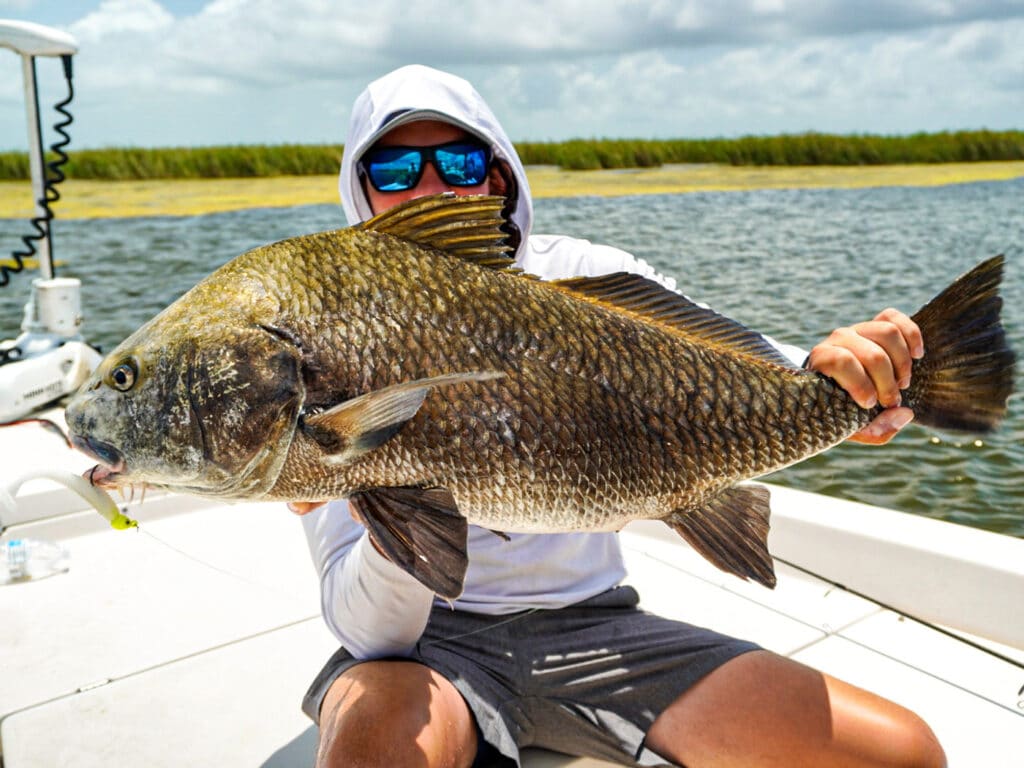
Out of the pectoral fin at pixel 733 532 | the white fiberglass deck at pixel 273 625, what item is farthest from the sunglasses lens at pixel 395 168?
the white fiberglass deck at pixel 273 625

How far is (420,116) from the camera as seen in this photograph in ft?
7.62

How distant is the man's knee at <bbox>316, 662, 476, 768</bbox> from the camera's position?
1.88 meters

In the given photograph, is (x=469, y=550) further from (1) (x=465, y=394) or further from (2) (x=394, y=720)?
(1) (x=465, y=394)

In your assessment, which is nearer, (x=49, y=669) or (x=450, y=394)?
(x=450, y=394)

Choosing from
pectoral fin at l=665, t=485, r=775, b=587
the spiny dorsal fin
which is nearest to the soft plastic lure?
the spiny dorsal fin

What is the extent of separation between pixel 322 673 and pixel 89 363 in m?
3.69

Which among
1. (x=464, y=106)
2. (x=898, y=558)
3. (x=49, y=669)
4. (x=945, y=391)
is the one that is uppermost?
(x=464, y=106)

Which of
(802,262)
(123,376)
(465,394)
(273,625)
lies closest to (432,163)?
(465,394)

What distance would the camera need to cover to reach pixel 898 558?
3.16 meters

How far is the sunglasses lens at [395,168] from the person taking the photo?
92.7 inches

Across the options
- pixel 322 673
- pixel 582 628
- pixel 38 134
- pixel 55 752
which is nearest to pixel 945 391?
pixel 582 628

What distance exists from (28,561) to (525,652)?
2191mm

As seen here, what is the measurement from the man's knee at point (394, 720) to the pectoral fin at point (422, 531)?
510mm

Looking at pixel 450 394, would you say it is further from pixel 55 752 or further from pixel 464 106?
pixel 55 752
